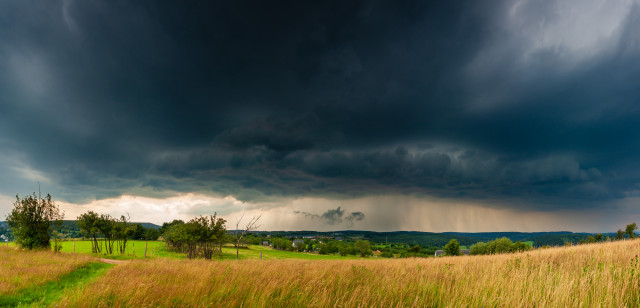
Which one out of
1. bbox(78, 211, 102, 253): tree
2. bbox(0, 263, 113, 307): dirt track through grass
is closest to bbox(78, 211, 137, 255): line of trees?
bbox(78, 211, 102, 253): tree

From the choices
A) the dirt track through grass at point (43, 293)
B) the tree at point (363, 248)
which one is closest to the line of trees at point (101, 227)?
the dirt track through grass at point (43, 293)

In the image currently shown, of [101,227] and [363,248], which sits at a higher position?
[101,227]

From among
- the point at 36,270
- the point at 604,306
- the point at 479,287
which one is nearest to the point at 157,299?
the point at 479,287

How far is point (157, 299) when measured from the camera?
4848 mm

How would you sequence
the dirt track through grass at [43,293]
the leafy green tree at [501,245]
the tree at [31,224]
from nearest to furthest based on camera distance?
the dirt track through grass at [43,293] < the tree at [31,224] < the leafy green tree at [501,245]

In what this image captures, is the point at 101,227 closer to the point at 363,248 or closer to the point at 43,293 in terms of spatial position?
the point at 43,293

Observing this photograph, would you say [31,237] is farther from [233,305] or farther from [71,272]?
[233,305]

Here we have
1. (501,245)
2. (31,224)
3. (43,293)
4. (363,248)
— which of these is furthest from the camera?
(363,248)

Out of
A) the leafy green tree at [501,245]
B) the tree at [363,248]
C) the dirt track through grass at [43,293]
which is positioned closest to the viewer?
the dirt track through grass at [43,293]

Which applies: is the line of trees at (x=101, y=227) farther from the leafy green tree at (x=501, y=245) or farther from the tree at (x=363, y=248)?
the tree at (x=363, y=248)

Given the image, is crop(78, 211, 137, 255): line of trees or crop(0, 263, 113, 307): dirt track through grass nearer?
crop(0, 263, 113, 307): dirt track through grass

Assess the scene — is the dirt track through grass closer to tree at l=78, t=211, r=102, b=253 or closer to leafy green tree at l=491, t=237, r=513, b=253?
tree at l=78, t=211, r=102, b=253

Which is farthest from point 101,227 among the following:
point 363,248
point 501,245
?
point 363,248

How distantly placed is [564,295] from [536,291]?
1.90ft
